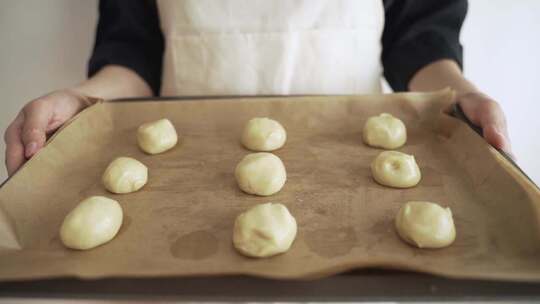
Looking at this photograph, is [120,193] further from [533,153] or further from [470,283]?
[533,153]

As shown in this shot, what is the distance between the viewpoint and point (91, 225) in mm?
971

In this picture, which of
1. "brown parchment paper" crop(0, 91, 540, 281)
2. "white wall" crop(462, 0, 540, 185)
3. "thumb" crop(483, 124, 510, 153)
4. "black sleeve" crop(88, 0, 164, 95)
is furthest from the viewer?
"white wall" crop(462, 0, 540, 185)

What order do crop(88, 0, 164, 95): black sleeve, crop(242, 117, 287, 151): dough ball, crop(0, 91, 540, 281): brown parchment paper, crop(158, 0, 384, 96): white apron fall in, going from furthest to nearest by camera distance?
crop(88, 0, 164, 95): black sleeve, crop(158, 0, 384, 96): white apron, crop(242, 117, 287, 151): dough ball, crop(0, 91, 540, 281): brown parchment paper

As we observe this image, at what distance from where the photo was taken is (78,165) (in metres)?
1.31

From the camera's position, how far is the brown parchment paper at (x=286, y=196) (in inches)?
35.7

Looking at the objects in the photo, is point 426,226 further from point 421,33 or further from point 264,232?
point 421,33

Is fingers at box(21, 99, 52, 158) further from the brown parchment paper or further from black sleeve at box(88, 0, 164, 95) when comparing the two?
black sleeve at box(88, 0, 164, 95)

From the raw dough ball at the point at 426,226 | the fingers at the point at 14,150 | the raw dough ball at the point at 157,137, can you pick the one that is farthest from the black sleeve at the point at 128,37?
the raw dough ball at the point at 426,226

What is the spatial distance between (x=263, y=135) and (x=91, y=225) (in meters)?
0.61

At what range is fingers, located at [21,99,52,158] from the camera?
1.18 meters

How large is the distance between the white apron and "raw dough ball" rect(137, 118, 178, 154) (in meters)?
0.30

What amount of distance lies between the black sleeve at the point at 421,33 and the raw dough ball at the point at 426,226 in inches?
32.6

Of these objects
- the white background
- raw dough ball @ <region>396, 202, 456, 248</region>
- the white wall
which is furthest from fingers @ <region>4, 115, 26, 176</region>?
the white wall

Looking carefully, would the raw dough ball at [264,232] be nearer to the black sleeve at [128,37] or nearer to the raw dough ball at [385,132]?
the raw dough ball at [385,132]
